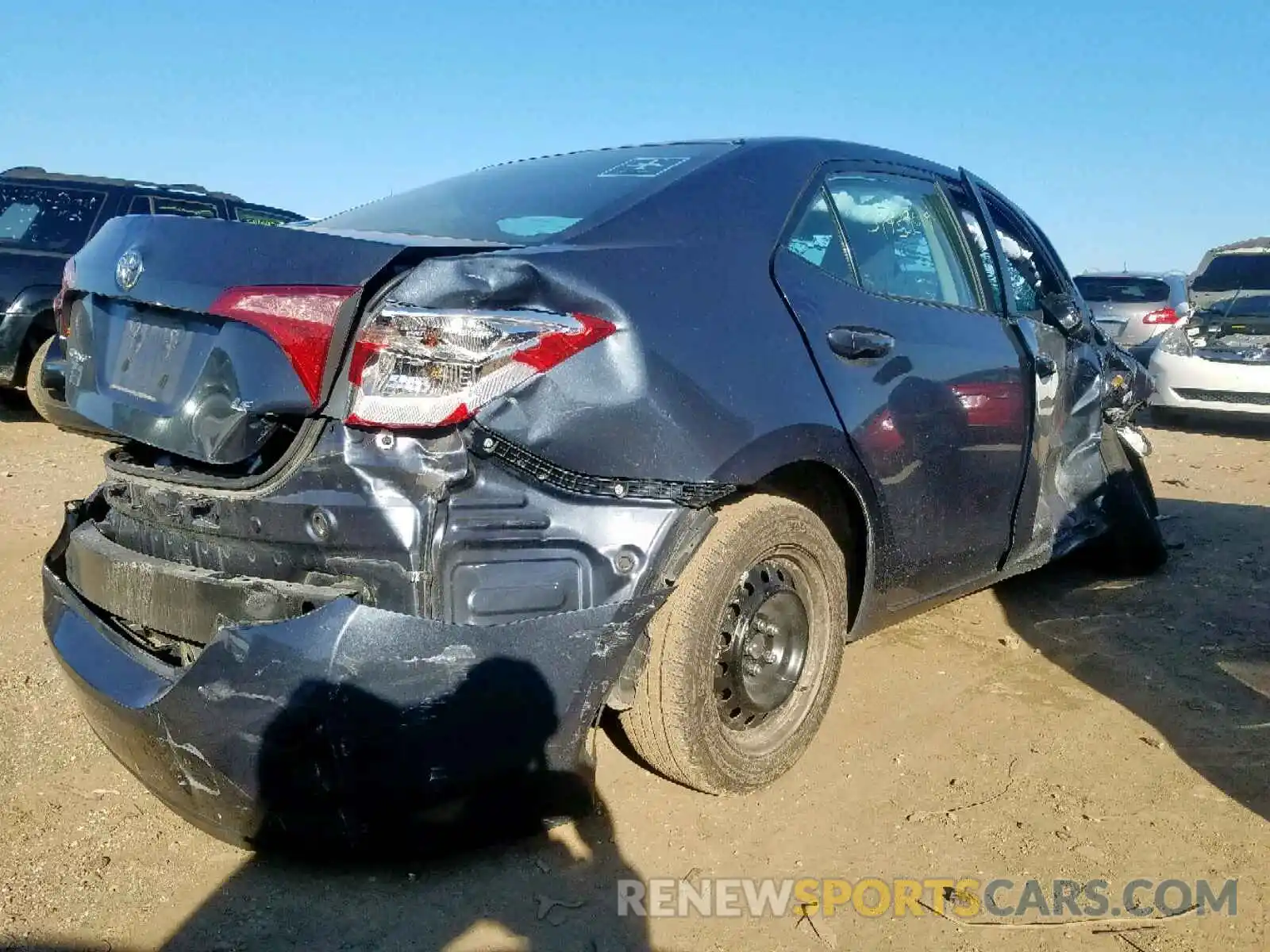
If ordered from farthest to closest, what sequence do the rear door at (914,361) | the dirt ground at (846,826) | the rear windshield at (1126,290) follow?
the rear windshield at (1126,290) < the rear door at (914,361) < the dirt ground at (846,826)

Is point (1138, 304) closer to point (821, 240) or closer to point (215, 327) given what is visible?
point (821, 240)

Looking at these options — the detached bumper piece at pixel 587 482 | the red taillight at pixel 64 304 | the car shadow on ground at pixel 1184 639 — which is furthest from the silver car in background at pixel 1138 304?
the red taillight at pixel 64 304

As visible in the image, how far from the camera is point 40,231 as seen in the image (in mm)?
7602

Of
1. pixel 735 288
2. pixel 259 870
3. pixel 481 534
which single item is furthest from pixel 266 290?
pixel 259 870

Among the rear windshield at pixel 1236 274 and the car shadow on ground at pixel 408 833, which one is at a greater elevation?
the rear windshield at pixel 1236 274

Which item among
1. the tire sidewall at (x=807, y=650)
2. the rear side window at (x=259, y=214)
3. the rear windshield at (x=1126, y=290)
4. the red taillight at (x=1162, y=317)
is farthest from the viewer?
the rear windshield at (x=1126, y=290)

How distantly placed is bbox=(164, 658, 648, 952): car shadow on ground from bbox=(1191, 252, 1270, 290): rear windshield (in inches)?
485

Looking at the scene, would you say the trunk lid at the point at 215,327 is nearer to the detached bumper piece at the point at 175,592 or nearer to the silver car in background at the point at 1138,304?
the detached bumper piece at the point at 175,592

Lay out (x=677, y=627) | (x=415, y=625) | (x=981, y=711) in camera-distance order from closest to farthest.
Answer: (x=415, y=625) → (x=677, y=627) → (x=981, y=711)

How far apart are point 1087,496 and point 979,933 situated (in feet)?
7.96

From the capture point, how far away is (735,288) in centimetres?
249

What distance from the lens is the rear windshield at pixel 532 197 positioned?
2529 mm

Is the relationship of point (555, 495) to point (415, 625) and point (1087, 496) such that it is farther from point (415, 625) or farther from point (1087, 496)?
point (1087, 496)

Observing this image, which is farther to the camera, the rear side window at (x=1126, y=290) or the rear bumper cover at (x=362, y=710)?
the rear side window at (x=1126, y=290)
